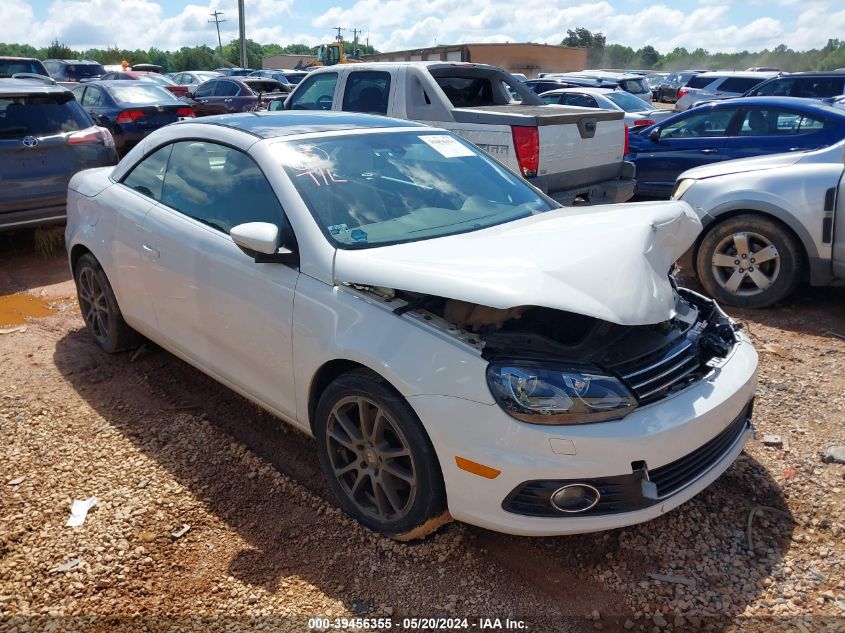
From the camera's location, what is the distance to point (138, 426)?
392 cm

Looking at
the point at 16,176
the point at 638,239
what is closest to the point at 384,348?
the point at 638,239

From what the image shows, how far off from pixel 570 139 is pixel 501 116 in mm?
697

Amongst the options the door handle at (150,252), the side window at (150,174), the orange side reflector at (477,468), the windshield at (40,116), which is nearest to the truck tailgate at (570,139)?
the side window at (150,174)

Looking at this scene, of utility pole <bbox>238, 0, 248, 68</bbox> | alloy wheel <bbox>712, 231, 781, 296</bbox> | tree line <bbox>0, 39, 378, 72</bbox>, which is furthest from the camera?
tree line <bbox>0, 39, 378, 72</bbox>

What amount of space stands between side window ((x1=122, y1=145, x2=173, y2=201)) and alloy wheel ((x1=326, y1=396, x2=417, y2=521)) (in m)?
1.99

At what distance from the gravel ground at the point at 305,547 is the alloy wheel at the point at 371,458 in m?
0.17

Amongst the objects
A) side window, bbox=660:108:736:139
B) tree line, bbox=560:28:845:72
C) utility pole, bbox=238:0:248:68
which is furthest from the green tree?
side window, bbox=660:108:736:139

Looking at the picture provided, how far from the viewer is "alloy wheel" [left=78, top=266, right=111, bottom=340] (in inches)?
184

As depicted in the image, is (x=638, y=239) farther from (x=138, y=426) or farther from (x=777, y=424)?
(x=138, y=426)

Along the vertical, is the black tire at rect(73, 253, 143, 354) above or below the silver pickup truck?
below

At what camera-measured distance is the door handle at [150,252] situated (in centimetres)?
389

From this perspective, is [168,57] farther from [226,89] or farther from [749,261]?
[749,261]

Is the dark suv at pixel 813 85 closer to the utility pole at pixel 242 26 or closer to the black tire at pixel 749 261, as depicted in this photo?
the black tire at pixel 749 261

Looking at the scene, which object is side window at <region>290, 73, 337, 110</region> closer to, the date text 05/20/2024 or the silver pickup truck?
the silver pickup truck
